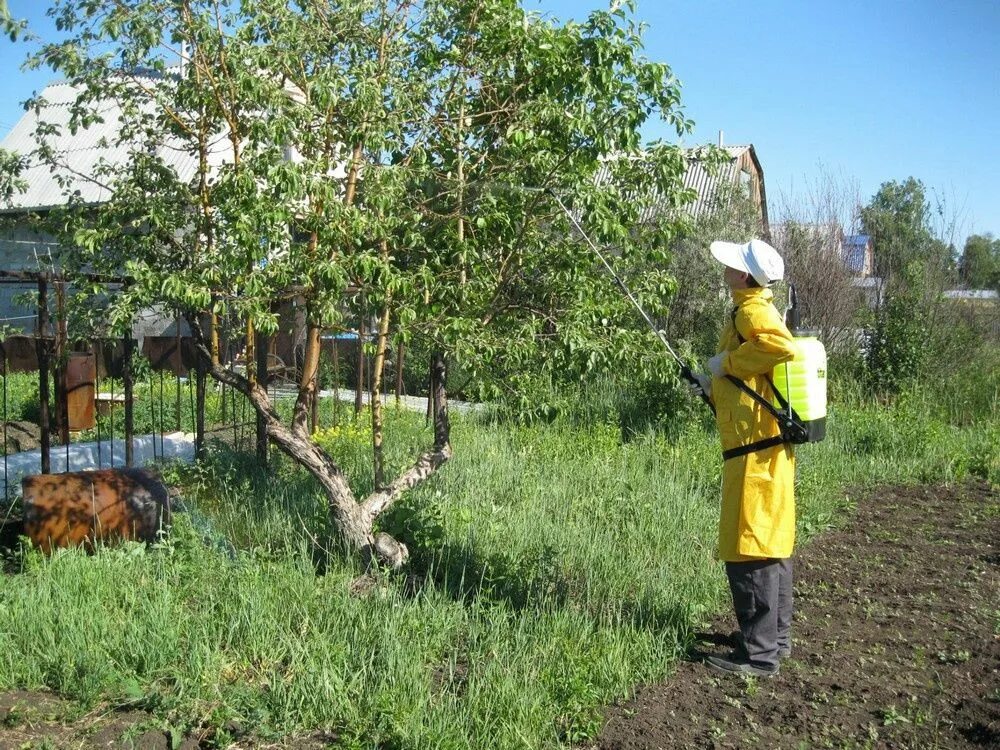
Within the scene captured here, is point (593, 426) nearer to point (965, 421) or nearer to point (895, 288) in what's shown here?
point (965, 421)

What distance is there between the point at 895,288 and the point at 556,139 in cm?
1050

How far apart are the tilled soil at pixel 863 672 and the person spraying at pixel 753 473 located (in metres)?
0.25

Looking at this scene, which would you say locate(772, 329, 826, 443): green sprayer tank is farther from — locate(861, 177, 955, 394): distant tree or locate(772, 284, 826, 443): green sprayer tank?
locate(861, 177, 955, 394): distant tree

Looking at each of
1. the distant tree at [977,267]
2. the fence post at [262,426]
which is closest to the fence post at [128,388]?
the fence post at [262,426]

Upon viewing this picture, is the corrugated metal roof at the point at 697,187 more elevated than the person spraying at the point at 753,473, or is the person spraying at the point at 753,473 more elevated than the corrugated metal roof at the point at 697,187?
the corrugated metal roof at the point at 697,187

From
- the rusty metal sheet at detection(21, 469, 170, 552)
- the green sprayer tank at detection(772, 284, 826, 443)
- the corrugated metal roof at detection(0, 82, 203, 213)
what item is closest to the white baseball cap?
the green sprayer tank at detection(772, 284, 826, 443)

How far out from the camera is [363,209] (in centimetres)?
508

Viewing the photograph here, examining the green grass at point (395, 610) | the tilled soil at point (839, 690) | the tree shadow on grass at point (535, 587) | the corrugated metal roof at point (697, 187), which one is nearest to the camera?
the tilled soil at point (839, 690)

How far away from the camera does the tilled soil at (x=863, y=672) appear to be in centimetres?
396

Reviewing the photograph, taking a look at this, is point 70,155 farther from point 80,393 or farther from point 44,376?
point 80,393

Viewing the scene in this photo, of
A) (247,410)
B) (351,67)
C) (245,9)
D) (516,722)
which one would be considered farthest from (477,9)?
(247,410)

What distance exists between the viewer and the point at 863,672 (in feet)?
15.0

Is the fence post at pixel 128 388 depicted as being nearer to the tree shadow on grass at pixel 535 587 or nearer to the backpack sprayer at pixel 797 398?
the tree shadow on grass at pixel 535 587

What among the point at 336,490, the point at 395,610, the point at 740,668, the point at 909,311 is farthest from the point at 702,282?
the point at 395,610
